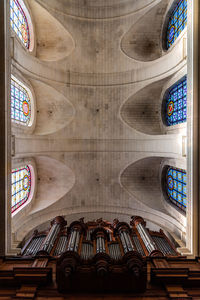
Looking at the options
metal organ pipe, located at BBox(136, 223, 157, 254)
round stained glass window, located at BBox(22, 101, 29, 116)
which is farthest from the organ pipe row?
round stained glass window, located at BBox(22, 101, 29, 116)

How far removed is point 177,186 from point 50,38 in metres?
11.4

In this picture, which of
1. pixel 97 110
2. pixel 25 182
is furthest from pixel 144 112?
pixel 25 182

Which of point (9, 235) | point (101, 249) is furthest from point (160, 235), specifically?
Result: point (9, 235)

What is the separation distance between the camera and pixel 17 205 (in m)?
11.5

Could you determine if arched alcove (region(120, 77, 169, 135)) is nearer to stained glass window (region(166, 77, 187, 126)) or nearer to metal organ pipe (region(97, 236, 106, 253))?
stained glass window (region(166, 77, 187, 126))

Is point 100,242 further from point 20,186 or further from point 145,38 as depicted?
point 145,38

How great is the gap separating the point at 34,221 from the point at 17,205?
1.41 meters

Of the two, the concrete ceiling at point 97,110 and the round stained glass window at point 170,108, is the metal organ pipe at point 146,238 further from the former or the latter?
the round stained glass window at point 170,108

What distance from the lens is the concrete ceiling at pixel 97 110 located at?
12.0m

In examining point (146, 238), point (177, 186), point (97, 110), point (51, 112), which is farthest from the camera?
point (51, 112)

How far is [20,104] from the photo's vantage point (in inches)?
446

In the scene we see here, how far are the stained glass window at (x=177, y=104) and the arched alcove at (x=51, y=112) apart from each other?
5.81 m

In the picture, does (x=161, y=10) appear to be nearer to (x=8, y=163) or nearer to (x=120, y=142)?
(x=120, y=142)

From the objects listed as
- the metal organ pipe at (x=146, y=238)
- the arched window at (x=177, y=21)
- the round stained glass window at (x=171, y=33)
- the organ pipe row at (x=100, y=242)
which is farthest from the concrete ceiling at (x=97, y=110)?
the metal organ pipe at (x=146, y=238)
